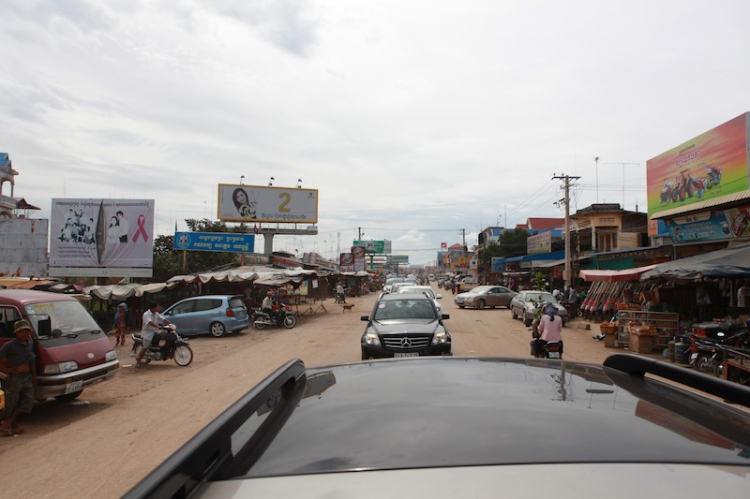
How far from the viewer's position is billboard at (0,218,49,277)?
27812mm

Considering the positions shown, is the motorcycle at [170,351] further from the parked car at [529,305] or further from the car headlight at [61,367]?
the parked car at [529,305]

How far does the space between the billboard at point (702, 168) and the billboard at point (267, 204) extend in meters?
26.4

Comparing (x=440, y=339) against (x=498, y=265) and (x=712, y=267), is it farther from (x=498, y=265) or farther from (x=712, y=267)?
(x=498, y=265)

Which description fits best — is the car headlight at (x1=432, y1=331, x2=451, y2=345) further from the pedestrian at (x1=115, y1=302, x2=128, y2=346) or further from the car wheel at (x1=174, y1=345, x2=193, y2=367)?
the pedestrian at (x1=115, y1=302, x2=128, y2=346)

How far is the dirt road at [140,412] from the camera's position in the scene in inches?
195

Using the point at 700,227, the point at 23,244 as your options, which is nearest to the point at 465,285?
the point at 700,227

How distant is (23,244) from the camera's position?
27.9 metres

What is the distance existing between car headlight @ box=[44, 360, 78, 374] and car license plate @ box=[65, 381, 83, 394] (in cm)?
22

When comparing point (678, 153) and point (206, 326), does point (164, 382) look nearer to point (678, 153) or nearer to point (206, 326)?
point (206, 326)

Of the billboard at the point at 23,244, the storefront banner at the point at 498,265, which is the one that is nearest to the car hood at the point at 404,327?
the billboard at the point at 23,244

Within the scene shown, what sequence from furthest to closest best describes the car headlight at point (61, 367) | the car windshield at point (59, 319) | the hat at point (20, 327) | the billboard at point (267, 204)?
the billboard at point (267, 204), the car windshield at point (59, 319), the car headlight at point (61, 367), the hat at point (20, 327)

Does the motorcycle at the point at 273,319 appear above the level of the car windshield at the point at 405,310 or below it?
below

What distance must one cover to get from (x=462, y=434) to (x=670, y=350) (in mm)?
12831

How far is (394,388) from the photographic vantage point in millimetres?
2168
